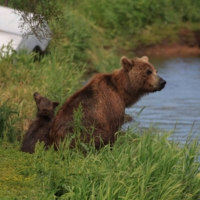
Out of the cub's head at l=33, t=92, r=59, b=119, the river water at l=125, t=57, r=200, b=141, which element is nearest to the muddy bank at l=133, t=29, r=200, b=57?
the river water at l=125, t=57, r=200, b=141

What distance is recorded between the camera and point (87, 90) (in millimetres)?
9266

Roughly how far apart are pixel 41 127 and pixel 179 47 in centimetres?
1276

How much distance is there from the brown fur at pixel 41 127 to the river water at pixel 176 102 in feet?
6.04

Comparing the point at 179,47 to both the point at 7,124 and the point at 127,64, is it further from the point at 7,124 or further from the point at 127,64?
the point at 127,64

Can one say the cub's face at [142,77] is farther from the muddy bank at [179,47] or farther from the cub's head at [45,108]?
the muddy bank at [179,47]

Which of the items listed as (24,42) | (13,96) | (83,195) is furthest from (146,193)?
(24,42)

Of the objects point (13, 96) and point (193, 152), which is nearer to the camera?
point (193, 152)

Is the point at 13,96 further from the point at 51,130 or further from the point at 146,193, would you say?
the point at 146,193

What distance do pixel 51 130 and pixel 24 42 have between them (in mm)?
4781

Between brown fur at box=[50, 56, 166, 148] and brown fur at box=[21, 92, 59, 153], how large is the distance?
269 mm

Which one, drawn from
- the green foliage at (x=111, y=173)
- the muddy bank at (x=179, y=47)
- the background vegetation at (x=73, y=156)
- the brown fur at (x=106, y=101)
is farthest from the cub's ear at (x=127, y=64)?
the muddy bank at (x=179, y=47)

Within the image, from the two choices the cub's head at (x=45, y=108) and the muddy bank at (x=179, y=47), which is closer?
the cub's head at (x=45, y=108)

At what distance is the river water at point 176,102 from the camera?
1330 centimetres

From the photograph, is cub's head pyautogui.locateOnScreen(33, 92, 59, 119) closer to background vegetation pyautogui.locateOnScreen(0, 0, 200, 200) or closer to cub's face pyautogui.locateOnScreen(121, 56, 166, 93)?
background vegetation pyautogui.locateOnScreen(0, 0, 200, 200)
